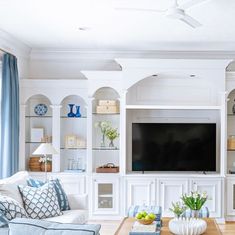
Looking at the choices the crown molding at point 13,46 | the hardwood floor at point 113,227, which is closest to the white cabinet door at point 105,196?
the hardwood floor at point 113,227

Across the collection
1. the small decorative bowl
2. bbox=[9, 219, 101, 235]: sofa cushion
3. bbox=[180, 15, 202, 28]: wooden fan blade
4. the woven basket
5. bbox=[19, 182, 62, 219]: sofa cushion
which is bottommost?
the small decorative bowl

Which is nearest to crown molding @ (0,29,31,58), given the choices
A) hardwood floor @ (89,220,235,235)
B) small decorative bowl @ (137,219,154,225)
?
hardwood floor @ (89,220,235,235)

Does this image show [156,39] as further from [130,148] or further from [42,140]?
[42,140]

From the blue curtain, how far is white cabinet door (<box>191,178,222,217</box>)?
279 centimetres

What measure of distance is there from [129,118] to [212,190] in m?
1.78

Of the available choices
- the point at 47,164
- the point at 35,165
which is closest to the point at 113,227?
the point at 47,164

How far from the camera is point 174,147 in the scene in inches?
281

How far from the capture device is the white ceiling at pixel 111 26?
190 inches

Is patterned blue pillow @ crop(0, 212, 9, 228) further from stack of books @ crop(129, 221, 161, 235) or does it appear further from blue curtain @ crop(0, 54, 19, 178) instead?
blue curtain @ crop(0, 54, 19, 178)

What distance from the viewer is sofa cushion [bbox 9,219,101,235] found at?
2.66 metres

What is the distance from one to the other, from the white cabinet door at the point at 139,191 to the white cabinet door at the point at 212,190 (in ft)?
2.15

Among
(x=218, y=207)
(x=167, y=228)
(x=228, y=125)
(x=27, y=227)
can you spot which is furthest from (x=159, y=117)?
(x=27, y=227)

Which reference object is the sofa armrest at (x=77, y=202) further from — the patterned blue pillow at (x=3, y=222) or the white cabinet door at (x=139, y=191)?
the patterned blue pillow at (x=3, y=222)

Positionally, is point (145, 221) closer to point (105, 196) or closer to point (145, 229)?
point (145, 229)
